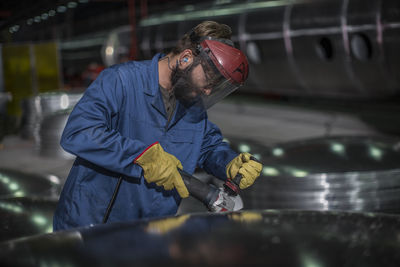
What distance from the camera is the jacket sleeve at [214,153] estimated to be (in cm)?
221

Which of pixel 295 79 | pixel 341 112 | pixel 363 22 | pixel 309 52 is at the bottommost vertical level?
pixel 341 112

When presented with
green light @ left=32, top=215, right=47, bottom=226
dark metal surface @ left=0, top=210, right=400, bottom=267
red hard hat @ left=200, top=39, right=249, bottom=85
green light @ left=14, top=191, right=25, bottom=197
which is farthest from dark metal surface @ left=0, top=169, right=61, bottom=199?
dark metal surface @ left=0, top=210, right=400, bottom=267

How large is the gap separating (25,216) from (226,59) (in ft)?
4.50

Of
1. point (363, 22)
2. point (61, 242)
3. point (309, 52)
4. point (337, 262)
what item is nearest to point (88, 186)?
point (61, 242)

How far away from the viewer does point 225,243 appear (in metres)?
1.31

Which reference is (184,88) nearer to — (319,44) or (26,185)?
(26,185)

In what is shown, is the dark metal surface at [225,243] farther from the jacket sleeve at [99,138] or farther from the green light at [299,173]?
the green light at [299,173]

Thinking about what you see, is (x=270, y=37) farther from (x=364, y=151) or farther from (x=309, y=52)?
(x=364, y=151)

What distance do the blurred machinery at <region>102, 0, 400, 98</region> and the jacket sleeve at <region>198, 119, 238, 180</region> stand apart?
4.31 meters

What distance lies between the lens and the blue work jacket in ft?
6.00

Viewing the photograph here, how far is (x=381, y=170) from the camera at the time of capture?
2.97 meters

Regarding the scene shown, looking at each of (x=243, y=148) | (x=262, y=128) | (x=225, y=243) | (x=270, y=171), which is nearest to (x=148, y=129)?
(x=225, y=243)

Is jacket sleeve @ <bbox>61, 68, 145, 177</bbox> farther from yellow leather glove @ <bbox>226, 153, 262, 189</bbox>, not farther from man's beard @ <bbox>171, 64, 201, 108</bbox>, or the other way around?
yellow leather glove @ <bbox>226, 153, 262, 189</bbox>

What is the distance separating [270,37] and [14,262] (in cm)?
741
